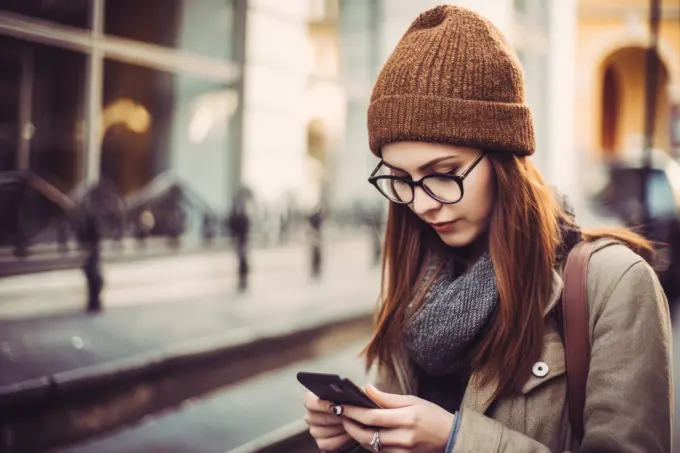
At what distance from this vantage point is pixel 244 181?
32.1 ft

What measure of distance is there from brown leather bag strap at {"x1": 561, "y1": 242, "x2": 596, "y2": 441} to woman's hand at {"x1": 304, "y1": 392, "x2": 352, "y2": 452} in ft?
1.94

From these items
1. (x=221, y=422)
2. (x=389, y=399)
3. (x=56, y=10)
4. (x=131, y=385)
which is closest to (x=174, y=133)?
(x=56, y=10)

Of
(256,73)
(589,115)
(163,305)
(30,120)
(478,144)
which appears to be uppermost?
(589,115)

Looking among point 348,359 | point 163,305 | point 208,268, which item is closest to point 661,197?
point 348,359

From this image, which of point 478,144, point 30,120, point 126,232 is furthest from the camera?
point 30,120

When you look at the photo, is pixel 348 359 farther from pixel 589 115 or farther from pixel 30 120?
pixel 589 115

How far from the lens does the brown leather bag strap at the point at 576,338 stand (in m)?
1.59

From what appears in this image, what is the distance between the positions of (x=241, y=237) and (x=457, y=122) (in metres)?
6.25

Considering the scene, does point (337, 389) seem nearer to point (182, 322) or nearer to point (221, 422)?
point (221, 422)

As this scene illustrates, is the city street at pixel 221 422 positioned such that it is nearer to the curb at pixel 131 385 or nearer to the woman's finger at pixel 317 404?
the curb at pixel 131 385

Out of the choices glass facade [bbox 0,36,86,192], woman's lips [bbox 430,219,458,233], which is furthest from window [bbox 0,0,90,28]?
woman's lips [bbox 430,219,458,233]

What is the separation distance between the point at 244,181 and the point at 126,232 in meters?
2.38

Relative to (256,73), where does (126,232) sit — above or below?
below

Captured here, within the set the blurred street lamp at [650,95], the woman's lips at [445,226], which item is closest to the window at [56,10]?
the woman's lips at [445,226]
